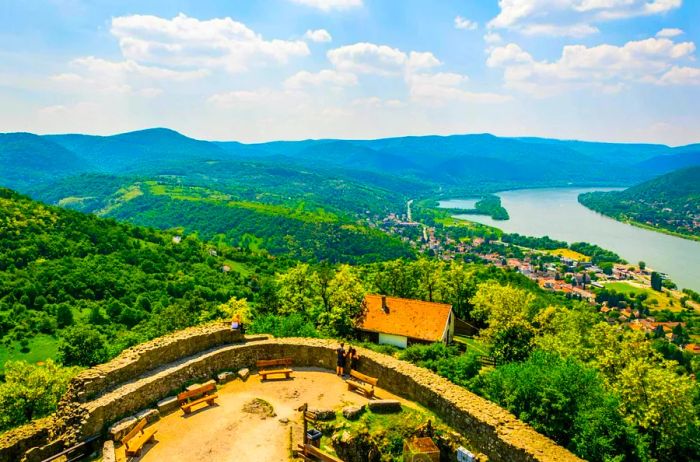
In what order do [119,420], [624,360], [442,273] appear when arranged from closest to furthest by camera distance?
[119,420]
[624,360]
[442,273]

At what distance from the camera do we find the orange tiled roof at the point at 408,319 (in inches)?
1283

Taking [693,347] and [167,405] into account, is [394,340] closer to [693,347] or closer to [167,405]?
[167,405]

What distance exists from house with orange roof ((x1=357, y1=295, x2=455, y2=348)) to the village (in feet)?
167

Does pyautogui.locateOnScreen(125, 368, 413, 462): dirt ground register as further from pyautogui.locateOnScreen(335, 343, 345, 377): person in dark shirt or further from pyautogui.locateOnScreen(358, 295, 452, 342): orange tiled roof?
pyautogui.locateOnScreen(358, 295, 452, 342): orange tiled roof

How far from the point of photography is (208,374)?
1692 cm

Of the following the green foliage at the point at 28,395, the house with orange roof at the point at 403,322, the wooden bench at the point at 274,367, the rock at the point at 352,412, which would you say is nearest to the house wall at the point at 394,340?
the house with orange roof at the point at 403,322

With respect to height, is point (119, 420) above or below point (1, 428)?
above

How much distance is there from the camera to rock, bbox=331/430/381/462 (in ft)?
42.4

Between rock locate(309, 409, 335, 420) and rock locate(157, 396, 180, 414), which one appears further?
rock locate(157, 396, 180, 414)

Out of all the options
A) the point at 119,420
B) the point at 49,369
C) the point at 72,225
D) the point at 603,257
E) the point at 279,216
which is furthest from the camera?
the point at 279,216

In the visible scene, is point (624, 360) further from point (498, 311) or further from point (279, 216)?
point (279, 216)

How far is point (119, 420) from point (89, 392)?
1.31 meters

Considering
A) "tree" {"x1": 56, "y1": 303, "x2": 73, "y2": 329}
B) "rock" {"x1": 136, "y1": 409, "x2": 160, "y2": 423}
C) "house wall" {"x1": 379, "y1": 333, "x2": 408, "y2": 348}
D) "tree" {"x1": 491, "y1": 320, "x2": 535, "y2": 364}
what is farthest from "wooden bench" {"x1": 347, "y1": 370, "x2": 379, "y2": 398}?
"tree" {"x1": 56, "y1": 303, "x2": 73, "y2": 329}

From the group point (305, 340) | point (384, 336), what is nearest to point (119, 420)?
point (305, 340)
